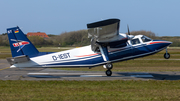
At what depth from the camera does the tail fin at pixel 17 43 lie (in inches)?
655

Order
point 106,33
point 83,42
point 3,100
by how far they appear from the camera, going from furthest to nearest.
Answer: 1. point 83,42
2. point 106,33
3. point 3,100

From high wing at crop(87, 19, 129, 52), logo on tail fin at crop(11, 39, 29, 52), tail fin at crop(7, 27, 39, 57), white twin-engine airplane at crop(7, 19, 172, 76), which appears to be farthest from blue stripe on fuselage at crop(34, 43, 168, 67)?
logo on tail fin at crop(11, 39, 29, 52)

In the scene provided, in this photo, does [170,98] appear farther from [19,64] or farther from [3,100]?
[19,64]

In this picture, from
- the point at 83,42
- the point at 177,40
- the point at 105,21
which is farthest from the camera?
the point at 177,40

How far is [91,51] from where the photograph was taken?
17516mm

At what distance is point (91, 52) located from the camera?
1747 cm

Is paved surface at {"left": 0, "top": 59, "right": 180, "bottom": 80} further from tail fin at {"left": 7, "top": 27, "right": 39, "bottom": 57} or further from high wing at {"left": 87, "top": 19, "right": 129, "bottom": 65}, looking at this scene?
tail fin at {"left": 7, "top": 27, "right": 39, "bottom": 57}

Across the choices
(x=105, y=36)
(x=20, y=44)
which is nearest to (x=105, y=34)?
(x=105, y=36)

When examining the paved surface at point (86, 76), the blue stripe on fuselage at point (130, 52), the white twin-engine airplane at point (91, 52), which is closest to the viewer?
the paved surface at point (86, 76)

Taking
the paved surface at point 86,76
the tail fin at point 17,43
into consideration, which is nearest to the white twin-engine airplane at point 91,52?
the tail fin at point 17,43

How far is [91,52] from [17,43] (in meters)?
6.40

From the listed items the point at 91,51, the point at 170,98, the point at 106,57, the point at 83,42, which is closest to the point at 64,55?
the point at 91,51

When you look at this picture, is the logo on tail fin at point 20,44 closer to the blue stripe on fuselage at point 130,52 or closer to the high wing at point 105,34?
the high wing at point 105,34

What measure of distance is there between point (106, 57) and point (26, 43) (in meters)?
7.06
